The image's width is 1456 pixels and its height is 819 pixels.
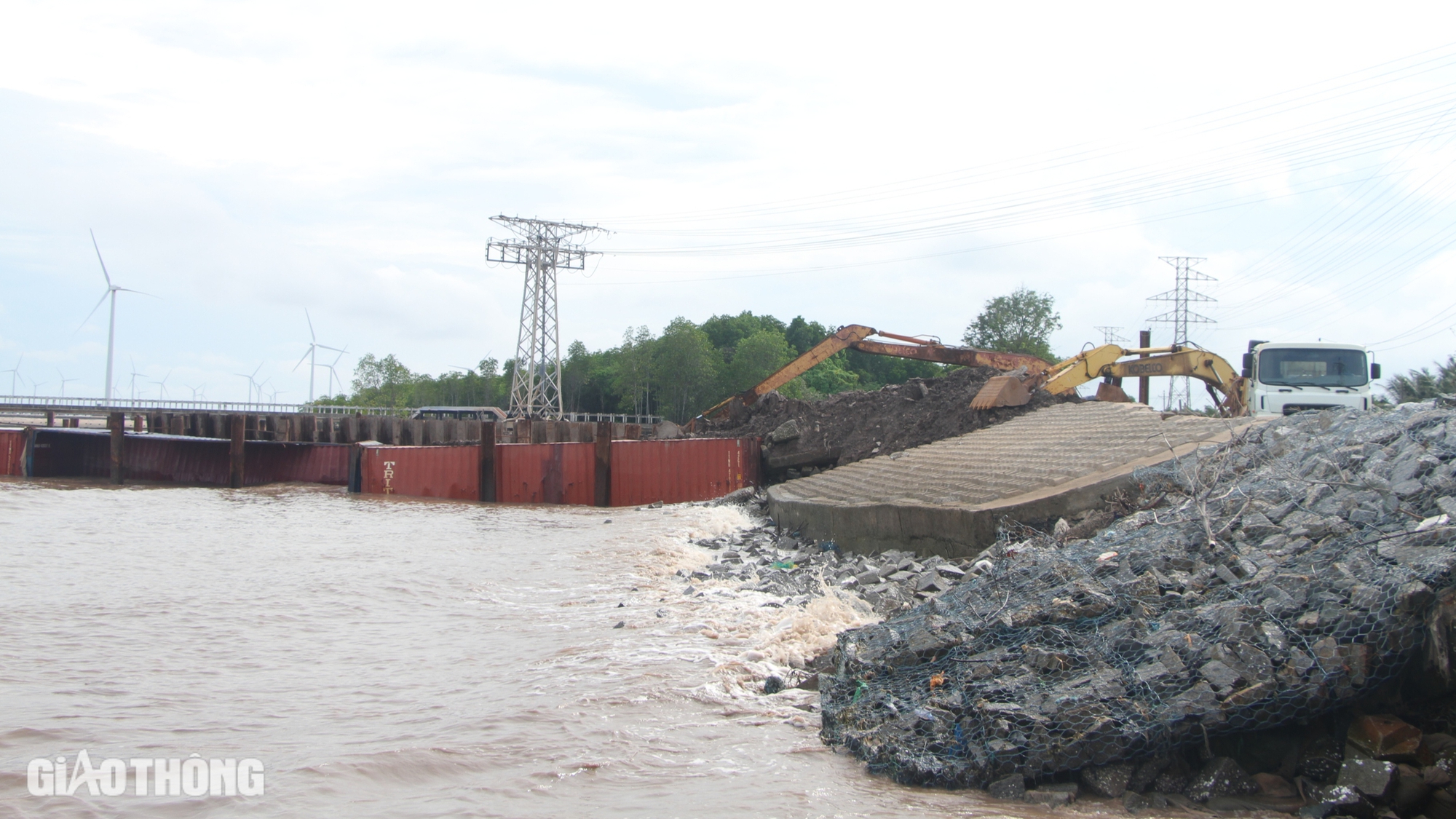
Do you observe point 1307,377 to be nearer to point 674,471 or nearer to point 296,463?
point 674,471

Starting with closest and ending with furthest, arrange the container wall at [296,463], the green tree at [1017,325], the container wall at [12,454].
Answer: the container wall at [296,463] → the container wall at [12,454] → the green tree at [1017,325]

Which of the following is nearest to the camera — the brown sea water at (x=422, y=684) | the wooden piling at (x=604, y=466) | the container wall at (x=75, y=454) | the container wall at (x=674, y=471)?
the brown sea water at (x=422, y=684)

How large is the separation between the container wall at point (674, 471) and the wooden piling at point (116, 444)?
51.0 feet

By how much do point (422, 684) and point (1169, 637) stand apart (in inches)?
202

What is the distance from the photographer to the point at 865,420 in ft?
76.1

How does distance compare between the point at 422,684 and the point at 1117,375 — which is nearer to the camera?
the point at 422,684

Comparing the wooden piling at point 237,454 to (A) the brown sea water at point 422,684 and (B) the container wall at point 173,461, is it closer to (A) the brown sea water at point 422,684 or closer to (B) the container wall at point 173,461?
(B) the container wall at point 173,461

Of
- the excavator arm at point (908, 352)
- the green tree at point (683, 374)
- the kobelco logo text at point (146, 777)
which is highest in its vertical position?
the green tree at point (683, 374)

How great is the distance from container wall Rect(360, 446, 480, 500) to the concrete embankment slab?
990 centimetres

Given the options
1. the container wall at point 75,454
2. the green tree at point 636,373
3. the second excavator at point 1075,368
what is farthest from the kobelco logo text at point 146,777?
the green tree at point 636,373

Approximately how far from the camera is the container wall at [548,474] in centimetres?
2297

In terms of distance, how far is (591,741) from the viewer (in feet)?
17.9

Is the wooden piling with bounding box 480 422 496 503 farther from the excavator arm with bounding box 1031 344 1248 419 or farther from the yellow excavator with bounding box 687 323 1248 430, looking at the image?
the excavator arm with bounding box 1031 344 1248 419

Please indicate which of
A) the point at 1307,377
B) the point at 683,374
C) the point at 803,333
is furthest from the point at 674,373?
the point at 1307,377
